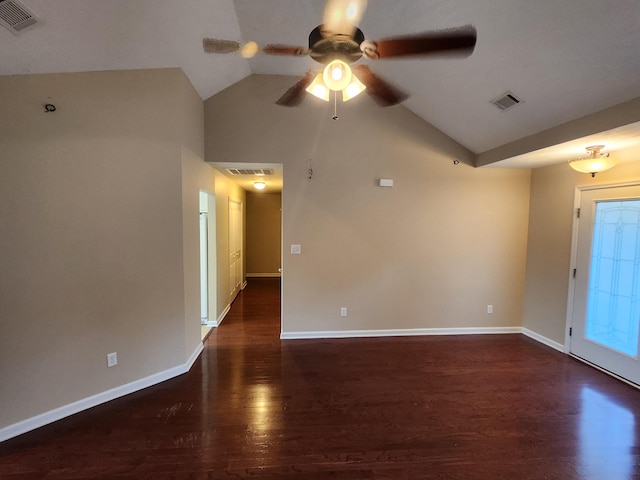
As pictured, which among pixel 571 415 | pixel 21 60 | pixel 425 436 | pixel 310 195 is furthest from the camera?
pixel 310 195

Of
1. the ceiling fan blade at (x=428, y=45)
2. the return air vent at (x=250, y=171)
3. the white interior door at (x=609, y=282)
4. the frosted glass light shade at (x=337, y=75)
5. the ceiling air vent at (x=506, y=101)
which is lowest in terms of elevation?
the white interior door at (x=609, y=282)

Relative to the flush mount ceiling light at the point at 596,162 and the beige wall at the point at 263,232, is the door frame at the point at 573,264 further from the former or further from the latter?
the beige wall at the point at 263,232

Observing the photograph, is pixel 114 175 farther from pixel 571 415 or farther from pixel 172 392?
pixel 571 415

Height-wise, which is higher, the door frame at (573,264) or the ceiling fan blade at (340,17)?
the ceiling fan blade at (340,17)

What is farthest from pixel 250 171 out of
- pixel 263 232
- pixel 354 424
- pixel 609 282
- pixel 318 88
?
pixel 609 282

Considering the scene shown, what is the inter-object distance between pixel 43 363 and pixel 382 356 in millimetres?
3146

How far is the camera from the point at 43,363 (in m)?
2.21

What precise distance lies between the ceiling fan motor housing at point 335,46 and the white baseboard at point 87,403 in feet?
10.1

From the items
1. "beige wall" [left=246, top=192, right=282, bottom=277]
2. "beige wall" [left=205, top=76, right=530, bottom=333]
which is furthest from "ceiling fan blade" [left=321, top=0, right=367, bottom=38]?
"beige wall" [left=246, top=192, right=282, bottom=277]

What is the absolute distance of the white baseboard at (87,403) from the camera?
2.11 meters

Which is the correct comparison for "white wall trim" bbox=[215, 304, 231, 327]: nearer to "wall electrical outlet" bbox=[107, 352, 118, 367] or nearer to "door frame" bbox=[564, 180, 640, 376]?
"wall electrical outlet" bbox=[107, 352, 118, 367]

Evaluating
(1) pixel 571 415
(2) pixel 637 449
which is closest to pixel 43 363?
(1) pixel 571 415

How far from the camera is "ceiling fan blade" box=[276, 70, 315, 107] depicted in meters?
1.99

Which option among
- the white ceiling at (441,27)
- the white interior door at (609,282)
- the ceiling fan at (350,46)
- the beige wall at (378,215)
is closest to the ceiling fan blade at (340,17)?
the ceiling fan at (350,46)
